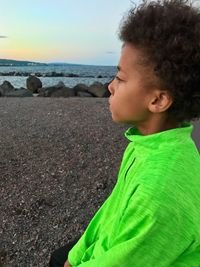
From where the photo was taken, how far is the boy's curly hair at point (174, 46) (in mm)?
1688

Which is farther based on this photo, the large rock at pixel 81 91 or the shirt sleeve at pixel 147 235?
the large rock at pixel 81 91

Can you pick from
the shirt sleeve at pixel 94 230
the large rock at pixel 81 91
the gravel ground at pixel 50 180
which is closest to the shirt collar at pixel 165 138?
the shirt sleeve at pixel 94 230

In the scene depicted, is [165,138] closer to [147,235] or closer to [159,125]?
[159,125]

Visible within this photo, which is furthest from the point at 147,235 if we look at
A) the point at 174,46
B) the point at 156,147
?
the point at 174,46

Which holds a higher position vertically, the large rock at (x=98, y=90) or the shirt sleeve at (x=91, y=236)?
the shirt sleeve at (x=91, y=236)

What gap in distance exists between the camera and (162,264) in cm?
160

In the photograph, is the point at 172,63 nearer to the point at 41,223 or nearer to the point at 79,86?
the point at 41,223

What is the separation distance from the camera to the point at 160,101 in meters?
1.77

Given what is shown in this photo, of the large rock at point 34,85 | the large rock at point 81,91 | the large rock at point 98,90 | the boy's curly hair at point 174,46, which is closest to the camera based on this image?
the boy's curly hair at point 174,46

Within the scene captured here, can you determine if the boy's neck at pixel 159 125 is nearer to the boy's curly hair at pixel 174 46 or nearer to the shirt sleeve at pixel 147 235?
the boy's curly hair at pixel 174 46

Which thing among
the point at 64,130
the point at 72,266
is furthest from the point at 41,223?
the point at 64,130

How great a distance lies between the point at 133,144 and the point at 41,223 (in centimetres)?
319

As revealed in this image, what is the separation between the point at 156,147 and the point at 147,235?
0.33m

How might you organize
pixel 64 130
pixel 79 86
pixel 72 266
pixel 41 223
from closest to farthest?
1. pixel 72 266
2. pixel 41 223
3. pixel 64 130
4. pixel 79 86
